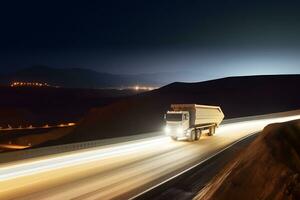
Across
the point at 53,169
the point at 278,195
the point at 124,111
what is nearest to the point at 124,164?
the point at 53,169

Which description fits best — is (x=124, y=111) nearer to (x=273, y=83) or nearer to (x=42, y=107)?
(x=42, y=107)

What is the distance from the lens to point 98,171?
20.5m

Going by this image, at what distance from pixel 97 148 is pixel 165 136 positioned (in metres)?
10.6

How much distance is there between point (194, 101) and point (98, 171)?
13151 cm

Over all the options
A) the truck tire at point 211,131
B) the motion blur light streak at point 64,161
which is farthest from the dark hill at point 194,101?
the motion blur light streak at point 64,161

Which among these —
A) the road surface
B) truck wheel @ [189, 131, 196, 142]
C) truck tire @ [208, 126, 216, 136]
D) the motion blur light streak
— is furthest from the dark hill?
the road surface

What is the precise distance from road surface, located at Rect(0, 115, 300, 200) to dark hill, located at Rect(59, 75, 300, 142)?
3997 cm

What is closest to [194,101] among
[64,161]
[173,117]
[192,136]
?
[192,136]

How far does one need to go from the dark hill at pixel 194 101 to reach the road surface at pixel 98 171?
131ft

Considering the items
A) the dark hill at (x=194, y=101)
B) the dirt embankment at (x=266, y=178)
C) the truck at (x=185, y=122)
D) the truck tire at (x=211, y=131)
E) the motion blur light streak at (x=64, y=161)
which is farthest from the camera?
the dark hill at (x=194, y=101)

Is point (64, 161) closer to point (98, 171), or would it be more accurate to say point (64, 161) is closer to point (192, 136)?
point (98, 171)

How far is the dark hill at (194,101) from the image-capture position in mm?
81375

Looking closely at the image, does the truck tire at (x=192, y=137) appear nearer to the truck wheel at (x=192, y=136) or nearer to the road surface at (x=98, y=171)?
the truck wheel at (x=192, y=136)

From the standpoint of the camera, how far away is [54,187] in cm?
1652
